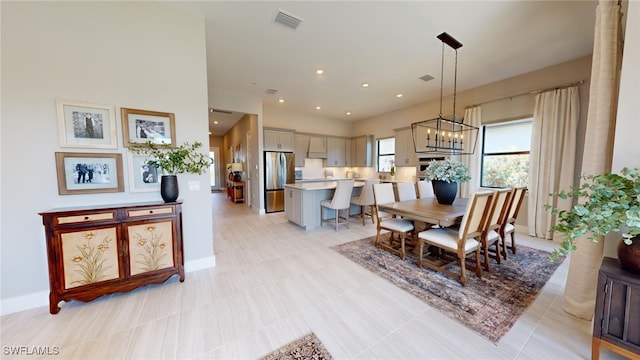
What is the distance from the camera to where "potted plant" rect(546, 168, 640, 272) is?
121cm

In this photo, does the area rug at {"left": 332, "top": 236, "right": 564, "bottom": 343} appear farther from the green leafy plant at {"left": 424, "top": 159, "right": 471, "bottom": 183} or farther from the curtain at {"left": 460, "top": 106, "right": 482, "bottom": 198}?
the curtain at {"left": 460, "top": 106, "right": 482, "bottom": 198}

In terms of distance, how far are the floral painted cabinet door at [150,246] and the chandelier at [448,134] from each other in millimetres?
3472

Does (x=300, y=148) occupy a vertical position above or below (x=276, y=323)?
above

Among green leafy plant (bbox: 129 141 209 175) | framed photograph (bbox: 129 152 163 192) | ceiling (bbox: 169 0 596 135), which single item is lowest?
framed photograph (bbox: 129 152 163 192)

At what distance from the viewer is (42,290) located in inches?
79.0

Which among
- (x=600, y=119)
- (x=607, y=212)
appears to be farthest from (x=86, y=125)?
(x=600, y=119)

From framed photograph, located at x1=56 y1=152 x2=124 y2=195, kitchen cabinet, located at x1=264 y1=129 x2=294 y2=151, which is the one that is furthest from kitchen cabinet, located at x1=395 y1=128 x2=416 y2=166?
framed photograph, located at x1=56 y1=152 x2=124 y2=195

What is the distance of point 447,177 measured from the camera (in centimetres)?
298

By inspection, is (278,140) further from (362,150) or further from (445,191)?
(445,191)

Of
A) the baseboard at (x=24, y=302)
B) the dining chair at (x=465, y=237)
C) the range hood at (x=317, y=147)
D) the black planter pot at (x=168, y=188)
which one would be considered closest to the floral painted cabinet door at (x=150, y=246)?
the black planter pot at (x=168, y=188)

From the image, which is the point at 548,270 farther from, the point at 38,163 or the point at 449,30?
the point at 38,163

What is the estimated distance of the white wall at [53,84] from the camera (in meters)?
1.87

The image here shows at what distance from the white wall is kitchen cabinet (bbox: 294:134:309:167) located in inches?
168

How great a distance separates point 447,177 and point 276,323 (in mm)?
2737
